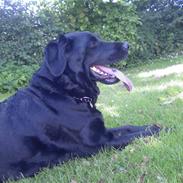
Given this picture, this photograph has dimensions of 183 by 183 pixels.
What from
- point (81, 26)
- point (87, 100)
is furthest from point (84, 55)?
point (81, 26)

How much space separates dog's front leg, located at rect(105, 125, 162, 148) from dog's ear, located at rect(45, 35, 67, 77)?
29.4 inches

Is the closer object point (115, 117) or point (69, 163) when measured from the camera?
point (69, 163)

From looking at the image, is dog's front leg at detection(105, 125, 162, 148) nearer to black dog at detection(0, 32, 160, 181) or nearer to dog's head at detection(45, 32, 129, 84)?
black dog at detection(0, 32, 160, 181)

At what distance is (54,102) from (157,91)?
A: 3.40 metres

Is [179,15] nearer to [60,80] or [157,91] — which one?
[157,91]

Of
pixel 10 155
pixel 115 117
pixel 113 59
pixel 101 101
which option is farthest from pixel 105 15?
pixel 10 155

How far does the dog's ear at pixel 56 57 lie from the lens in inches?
151

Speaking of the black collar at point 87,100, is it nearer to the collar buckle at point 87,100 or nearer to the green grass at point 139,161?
the collar buckle at point 87,100

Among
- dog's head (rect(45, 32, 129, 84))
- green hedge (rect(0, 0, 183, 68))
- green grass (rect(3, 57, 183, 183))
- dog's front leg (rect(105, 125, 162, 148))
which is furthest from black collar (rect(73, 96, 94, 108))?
green hedge (rect(0, 0, 183, 68))

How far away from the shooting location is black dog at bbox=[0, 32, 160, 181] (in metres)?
3.66

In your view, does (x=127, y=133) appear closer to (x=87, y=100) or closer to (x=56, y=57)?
(x=87, y=100)

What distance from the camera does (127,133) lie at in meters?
4.24

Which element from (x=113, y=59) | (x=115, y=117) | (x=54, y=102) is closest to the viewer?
(x=54, y=102)

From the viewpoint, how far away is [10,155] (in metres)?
3.60
